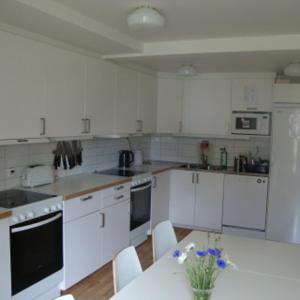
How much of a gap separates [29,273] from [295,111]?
322 centimetres

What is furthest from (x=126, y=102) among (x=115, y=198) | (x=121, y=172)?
(x=115, y=198)

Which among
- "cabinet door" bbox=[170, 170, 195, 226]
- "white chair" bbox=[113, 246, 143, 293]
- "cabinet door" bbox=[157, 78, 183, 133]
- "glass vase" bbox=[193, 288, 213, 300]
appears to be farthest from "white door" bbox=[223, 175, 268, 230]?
"glass vase" bbox=[193, 288, 213, 300]

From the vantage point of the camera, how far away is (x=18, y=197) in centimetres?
269

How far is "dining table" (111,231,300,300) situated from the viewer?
1.58 metres

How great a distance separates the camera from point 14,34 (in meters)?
2.60

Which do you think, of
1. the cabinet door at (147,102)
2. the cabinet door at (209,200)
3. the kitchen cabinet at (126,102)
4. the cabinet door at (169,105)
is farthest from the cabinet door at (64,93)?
the cabinet door at (209,200)

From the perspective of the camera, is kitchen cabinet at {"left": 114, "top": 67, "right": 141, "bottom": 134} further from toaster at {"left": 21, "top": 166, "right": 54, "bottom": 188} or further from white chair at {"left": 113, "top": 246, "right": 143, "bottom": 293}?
white chair at {"left": 113, "top": 246, "right": 143, "bottom": 293}

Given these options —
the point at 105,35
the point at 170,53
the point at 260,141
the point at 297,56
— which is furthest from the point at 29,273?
the point at 260,141

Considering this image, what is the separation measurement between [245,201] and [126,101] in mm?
1947

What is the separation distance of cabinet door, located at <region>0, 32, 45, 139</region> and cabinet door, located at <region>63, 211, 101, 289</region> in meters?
0.85

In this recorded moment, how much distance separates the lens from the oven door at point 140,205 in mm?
3893

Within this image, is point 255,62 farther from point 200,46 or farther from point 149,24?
point 149,24

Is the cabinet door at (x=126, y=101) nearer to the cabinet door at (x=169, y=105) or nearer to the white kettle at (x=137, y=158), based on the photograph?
A: the white kettle at (x=137, y=158)

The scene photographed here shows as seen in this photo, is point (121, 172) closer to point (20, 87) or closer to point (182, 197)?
point (182, 197)
